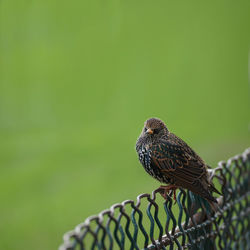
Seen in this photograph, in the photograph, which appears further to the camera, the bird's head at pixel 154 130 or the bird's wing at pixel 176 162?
the bird's head at pixel 154 130

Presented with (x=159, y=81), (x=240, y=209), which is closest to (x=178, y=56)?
(x=159, y=81)

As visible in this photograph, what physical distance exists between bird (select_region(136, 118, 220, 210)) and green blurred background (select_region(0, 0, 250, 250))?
3791 millimetres

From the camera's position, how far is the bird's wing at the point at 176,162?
11.8 feet

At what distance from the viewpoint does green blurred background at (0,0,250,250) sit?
8703 mm

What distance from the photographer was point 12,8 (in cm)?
1054

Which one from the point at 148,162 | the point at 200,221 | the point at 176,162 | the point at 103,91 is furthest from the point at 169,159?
the point at 103,91

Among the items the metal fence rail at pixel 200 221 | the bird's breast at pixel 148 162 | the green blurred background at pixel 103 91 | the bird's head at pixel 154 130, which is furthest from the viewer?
the green blurred background at pixel 103 91

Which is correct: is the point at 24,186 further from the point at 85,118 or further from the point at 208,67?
the point at 208,67

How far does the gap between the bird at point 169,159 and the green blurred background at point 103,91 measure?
149 inches

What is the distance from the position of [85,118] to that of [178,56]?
230cm

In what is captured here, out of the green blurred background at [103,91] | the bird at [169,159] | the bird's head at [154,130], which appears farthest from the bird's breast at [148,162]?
the green blurred background at [103,91]

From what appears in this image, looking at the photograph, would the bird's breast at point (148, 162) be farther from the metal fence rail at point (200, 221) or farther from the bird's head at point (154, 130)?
the metal fence rail at point (200, 221)

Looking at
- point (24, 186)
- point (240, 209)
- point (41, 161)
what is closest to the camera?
point (240, 209)

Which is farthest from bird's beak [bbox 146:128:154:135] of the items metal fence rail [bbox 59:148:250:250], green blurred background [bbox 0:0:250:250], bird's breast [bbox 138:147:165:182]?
green blurred background [bbox 0:0:250:250]
